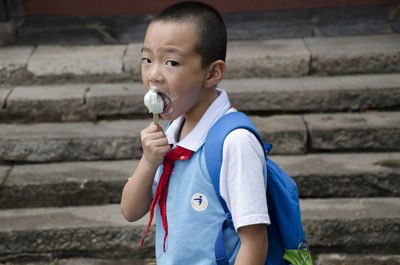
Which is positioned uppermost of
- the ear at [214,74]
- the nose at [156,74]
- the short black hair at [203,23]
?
the short black hair at [203,23]

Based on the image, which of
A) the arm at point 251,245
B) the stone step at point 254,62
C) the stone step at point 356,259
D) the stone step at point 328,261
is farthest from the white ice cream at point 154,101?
the stone step at point 254,62

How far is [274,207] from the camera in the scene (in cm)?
154

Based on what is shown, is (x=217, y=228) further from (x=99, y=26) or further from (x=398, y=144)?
(x=99, y=26)

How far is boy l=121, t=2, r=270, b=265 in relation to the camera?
4.64 ft

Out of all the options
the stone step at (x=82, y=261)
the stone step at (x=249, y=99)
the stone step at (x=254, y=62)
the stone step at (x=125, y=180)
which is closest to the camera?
the stone step at (x=82, y=261)

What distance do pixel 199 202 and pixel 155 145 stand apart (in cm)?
21

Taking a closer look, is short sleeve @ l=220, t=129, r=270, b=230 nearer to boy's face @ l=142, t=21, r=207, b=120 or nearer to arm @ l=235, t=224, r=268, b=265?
arm @ l=235, t=224, r=268, b=265

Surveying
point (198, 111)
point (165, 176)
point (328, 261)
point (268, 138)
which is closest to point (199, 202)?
point (165, 176)

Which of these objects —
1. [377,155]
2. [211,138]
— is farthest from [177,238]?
[377,155]

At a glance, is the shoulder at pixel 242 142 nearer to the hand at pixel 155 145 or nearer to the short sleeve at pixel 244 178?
the short sleeve at pixel 244 178

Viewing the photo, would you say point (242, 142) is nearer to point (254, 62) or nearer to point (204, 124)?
point (204, 124)

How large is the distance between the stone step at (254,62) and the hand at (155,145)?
8.89 feet

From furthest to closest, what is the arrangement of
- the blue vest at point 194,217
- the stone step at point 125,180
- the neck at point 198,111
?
the stone step at point 125,180, the neck at point 198,111, the blue vest at point 194,217

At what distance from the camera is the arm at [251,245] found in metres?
1.42
